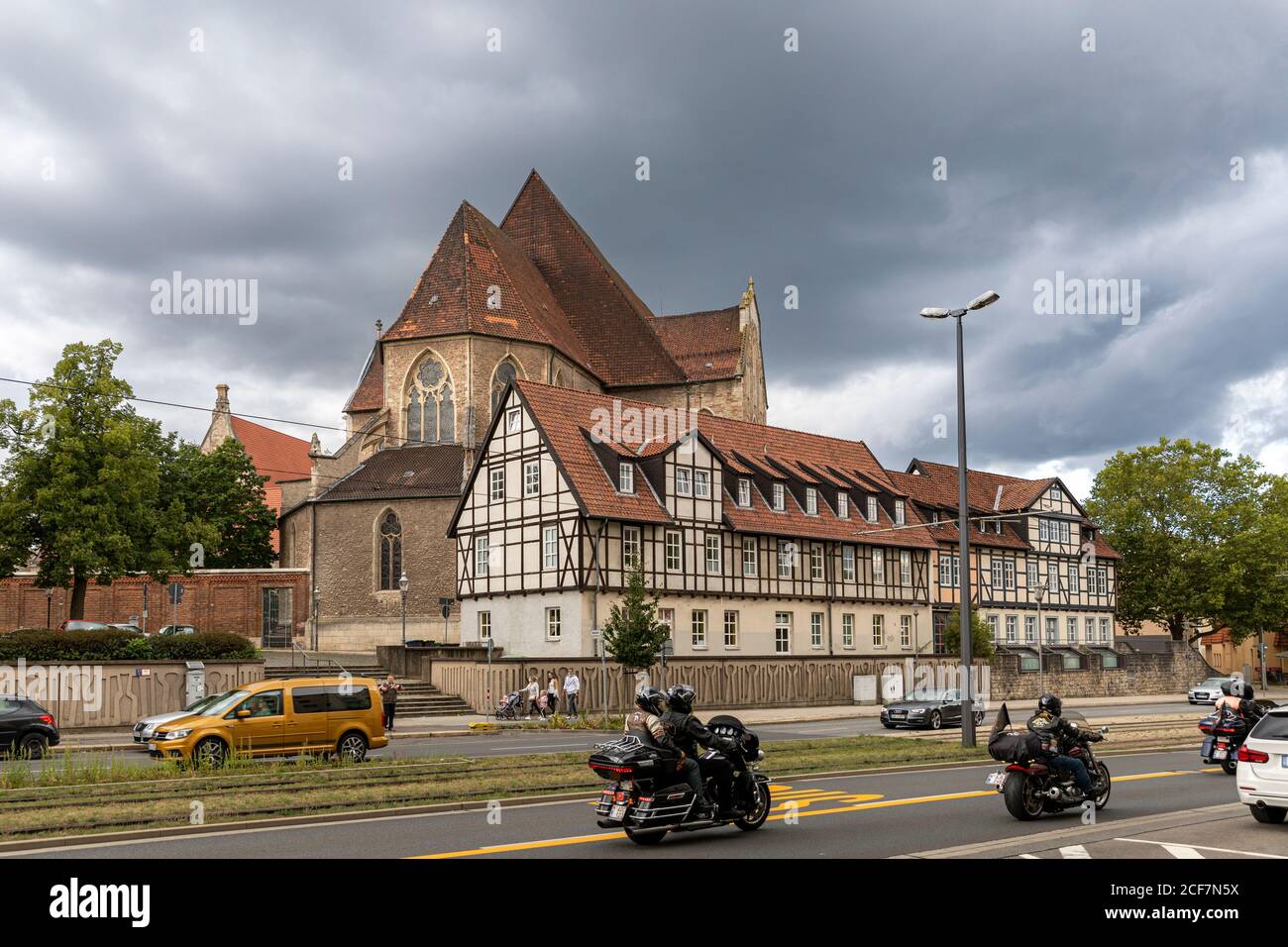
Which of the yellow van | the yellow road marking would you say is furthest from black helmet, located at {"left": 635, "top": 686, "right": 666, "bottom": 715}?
the yellow van

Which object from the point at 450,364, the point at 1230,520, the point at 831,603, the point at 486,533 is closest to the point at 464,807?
the point at 486,533

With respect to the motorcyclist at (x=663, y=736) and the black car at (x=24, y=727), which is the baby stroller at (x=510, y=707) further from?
the motorcyclist at (x=663, y=736)

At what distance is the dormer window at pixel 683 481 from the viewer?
143 ft

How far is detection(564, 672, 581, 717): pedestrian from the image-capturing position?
36062mm

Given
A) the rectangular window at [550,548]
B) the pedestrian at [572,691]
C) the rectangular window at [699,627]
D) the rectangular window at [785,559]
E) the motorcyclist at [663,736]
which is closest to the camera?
the motorcyclist at [663,736]

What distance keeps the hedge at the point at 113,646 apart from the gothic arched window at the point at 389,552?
21.2m

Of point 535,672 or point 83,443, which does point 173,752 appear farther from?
point 83,443

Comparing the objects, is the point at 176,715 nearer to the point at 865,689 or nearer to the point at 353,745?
the point at 353,745

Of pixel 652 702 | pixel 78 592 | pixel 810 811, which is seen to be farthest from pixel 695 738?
pixel 78 592

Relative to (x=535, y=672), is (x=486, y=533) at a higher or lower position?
higher

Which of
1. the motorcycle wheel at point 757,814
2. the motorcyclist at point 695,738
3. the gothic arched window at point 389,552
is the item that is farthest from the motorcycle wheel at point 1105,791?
the gothic arched window at point 389,552

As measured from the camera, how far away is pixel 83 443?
4069 cm

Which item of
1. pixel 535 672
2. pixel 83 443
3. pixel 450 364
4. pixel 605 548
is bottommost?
pixel 535 672
